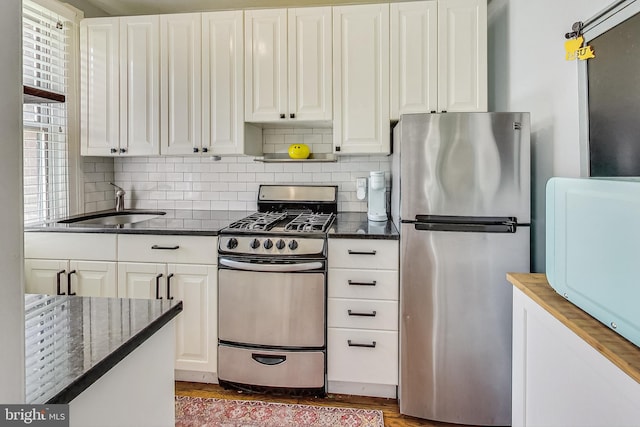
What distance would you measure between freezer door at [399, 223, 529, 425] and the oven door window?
53cm

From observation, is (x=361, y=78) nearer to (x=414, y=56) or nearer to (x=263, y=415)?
(x=414, y=56)

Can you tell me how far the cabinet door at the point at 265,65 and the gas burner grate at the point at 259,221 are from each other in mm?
693

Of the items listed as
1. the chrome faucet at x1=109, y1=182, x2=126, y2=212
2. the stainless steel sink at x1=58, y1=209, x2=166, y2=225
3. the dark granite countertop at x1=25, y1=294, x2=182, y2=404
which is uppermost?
the chrome faucet at x1=109, y1=182, x2=126, y2=212

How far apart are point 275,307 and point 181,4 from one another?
2472mm

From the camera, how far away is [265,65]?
2574 millimetres

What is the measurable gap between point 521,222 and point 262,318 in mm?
1516

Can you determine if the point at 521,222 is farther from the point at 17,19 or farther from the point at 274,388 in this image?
the point at 17,19

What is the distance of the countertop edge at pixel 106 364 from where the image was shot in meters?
0.59

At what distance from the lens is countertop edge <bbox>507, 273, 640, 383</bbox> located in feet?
2.49

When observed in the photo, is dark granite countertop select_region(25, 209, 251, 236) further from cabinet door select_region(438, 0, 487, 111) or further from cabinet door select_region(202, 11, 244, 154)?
cabinet door select_region(438, 0, 487, 111)

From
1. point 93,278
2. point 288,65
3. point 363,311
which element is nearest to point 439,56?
point 288,65

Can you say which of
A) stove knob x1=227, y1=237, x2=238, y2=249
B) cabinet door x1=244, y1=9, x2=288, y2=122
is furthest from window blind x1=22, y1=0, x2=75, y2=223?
stove knob x1=227, y1=237, x2=238, y2=249

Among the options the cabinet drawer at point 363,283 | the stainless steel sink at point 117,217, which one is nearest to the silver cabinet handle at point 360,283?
the cabinet drawer at point 363,283

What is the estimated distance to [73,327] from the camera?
0.82 meters
